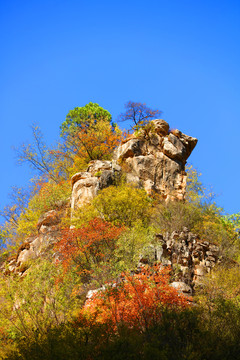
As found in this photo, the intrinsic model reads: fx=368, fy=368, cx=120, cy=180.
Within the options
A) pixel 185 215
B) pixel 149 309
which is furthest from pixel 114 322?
pixel 185 215

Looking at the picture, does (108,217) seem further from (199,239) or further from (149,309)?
Result: (149,309)

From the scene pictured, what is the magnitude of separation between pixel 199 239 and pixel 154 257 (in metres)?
5.98

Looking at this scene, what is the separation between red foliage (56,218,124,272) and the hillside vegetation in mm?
Answer: 70

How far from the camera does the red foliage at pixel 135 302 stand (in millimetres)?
14977

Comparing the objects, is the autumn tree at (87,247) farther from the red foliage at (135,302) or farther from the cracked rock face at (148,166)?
the cracked rock face at (148,166)

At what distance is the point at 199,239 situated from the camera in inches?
1056

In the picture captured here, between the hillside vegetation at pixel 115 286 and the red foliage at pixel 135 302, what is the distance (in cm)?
6

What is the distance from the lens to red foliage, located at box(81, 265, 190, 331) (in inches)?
590

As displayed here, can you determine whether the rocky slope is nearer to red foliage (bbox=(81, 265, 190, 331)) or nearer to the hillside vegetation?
the hillside vegetation

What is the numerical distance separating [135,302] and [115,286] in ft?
7.62

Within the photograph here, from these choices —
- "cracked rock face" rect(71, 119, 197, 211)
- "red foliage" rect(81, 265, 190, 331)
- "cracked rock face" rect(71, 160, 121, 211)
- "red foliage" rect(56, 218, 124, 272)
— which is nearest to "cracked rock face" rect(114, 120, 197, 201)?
"cracked rock face" rect(71, 119, 197, 211)

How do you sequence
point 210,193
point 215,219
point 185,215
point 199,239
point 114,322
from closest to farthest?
point 114,322, point 199,239, point 185,215, point 215,219, point 210,193

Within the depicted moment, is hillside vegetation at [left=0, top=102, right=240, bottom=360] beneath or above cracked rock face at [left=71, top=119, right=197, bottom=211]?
beneath

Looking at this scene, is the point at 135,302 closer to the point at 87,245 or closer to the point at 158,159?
the point at 87,245
